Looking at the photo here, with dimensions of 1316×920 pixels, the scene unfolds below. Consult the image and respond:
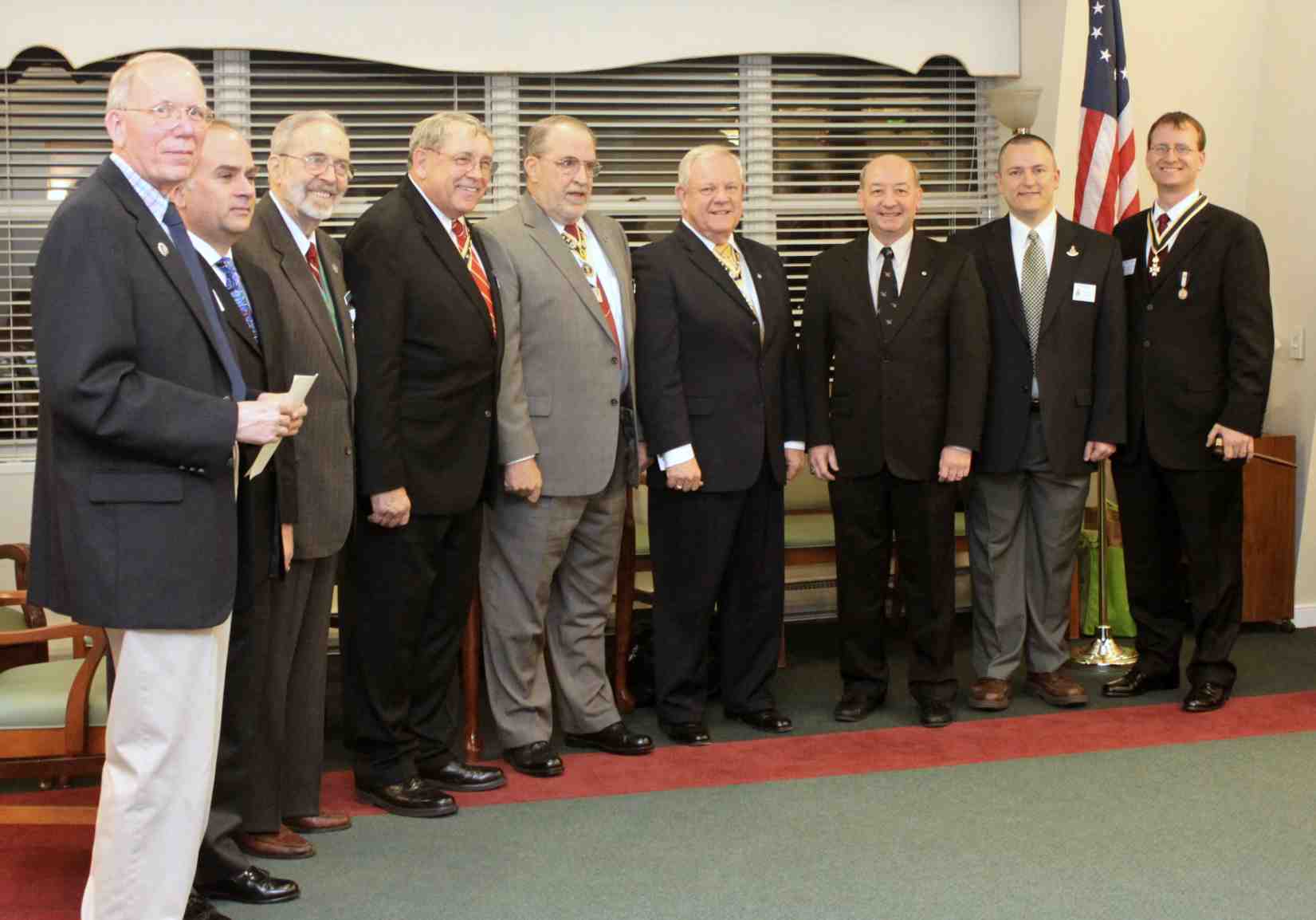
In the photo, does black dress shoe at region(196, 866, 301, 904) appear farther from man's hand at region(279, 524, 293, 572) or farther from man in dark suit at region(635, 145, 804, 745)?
man in dark suit at region(635, 145, 804, 745)

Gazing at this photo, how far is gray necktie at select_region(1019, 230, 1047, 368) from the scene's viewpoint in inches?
Result: 194

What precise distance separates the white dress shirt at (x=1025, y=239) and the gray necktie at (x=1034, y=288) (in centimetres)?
1

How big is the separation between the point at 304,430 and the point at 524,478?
2.48ft

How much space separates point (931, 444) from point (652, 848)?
1.72 metres

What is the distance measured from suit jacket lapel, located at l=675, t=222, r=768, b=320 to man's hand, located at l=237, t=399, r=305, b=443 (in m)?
2.06

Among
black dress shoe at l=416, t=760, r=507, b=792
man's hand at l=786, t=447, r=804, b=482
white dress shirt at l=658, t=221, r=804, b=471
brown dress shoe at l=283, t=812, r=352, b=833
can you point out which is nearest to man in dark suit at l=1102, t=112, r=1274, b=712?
man's hand at l=786, t=447, r=804, b=482

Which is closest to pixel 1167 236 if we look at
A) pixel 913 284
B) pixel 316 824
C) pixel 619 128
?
pixel 913 284

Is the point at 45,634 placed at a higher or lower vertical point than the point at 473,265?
lower

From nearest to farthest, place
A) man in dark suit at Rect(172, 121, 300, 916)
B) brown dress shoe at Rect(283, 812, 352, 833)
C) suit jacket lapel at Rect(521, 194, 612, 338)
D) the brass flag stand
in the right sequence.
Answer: man in dark suit at Rect(172, 121, 300, 916)
brown dress shoe at Rect(283, 812, 352, 833)
suit jacket lapel at Rect(521, 194, 612, 338)
the brass flag stand

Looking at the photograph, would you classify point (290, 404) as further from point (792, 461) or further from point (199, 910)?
point (792, 461)

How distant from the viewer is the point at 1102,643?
19.1 feet

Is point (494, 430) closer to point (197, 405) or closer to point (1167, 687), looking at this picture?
point (197, 405)

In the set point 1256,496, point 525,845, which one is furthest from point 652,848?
point 1256,496

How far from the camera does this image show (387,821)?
393 centimetres
